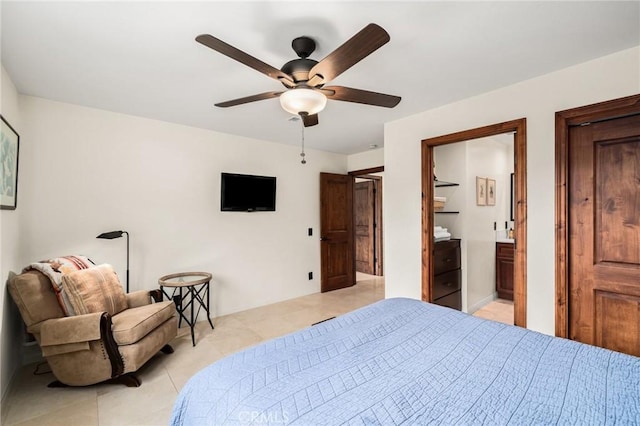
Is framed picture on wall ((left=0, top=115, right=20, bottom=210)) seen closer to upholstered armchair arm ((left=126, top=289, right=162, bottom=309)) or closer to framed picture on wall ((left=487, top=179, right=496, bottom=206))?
upholstered armchair arm ((left=126, top=289, right=162, bottom=309))

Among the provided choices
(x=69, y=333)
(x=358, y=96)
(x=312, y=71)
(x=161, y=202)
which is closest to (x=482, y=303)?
(x=358, y=96)

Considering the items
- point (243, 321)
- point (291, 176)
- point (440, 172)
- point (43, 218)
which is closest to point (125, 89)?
point (43, 218)

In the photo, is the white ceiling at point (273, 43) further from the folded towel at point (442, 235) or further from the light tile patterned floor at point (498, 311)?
the light tile patterned floor at point (498, 311)

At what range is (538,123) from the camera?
2336 millimetres

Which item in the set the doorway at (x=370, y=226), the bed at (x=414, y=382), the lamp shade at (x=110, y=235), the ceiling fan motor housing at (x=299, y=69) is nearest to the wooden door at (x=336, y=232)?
the doorway at (x=370, y=226)

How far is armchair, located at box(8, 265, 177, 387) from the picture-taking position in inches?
81.1

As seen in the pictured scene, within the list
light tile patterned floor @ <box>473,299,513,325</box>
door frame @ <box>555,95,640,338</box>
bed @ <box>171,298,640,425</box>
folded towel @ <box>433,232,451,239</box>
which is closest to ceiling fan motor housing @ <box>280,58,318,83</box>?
bed @ <box>171,298,640,425</box>

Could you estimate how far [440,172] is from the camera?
13.2 feet

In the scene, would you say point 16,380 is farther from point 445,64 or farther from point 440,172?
point 440,172

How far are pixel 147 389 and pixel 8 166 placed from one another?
1.94 m

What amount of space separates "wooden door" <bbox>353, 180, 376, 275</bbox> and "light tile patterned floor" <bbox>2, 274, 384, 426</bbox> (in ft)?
9.07

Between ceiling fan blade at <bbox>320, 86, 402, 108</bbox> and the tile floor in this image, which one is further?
the tile floor

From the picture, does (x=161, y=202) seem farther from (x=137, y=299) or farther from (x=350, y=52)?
(x=350, y=52)

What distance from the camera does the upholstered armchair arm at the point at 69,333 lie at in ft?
6.72
